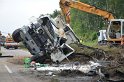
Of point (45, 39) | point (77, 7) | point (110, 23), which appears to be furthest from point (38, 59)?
point (110, 23)

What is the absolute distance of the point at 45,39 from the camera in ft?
79.6

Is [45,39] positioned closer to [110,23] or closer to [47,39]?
[47,39]

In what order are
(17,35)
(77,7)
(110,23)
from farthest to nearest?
1. (110,23)
2. (77,7)
3. (17,35)

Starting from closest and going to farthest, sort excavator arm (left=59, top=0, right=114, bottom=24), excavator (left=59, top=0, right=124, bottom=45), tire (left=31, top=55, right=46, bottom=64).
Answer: tire (left=31, top=55, right=46, bottom=64)
excavator arm (left=59, top=0, right=114, bottom=24)
excavator (left=59, top=0, right=124, bottom=45)

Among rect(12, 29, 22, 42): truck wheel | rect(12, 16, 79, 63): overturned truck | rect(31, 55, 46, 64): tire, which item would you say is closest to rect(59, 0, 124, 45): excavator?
rect(12, 29, 22, 42): truck wheel

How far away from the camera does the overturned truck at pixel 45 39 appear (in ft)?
78.3

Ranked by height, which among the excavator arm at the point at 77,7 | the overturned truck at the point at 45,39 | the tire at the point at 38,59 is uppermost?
the excavator arm at the point at 77,7

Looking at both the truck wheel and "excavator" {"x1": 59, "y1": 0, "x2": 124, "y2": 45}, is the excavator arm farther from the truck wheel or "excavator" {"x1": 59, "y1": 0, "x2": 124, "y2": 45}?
the truck wheel

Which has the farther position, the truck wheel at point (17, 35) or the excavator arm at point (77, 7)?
the excavator arm at point (77, 7)

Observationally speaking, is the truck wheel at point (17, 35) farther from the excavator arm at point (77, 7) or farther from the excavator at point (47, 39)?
the excavator arm at point (77, 7)

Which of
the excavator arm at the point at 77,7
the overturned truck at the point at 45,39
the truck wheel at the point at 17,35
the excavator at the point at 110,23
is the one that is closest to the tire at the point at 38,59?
the overturned truck at the point at 45,39

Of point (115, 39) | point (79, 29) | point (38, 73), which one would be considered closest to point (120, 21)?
point (115, 39)

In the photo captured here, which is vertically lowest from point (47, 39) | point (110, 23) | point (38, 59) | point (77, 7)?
point (38, 59)

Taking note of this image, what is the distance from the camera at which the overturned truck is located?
23.9 meters
